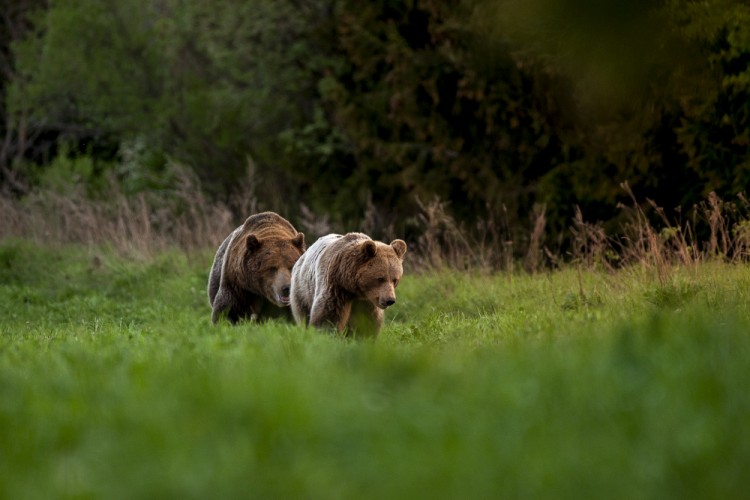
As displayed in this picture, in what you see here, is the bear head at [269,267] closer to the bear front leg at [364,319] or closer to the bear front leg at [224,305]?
the bear front leg at [224,305]

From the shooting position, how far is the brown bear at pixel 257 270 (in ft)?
33.5

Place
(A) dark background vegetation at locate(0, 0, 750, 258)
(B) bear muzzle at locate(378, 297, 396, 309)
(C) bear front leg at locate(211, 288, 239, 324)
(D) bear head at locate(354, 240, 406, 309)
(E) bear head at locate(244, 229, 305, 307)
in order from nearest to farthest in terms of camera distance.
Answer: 1. (B) bear muzzle at locate(378, 297, 396, 309)
2. (D) bear head at locate(354, 240, 406, 309)
3. (E) bear head at locate(244, 229, 305, 307)
4. (C) bear front leg at locate(211, 288, 239, 324)
5. (A) dark background vegetation at locate(0, 0, 750, 258)

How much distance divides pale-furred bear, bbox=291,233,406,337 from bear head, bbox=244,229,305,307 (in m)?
0.89

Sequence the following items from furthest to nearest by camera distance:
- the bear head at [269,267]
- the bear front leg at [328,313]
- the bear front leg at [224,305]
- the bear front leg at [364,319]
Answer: the bear front leg at [224,305] → the bear head at [269,267] → the bear front leg at [364,319] → the bear front leg at [328,313]

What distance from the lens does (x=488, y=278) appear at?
13.2m

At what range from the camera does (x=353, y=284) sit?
28.6 feet

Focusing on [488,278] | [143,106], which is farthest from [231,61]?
[488,278]

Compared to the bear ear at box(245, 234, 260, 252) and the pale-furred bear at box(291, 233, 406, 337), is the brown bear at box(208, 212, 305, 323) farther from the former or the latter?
the pale-furred bear at box(291, 233, 406, 337)

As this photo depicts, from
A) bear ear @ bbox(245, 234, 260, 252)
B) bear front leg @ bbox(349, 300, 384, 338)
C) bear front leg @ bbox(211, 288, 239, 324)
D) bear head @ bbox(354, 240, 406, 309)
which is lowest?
bear front leg @ bbox(211, 288, 239, 324)

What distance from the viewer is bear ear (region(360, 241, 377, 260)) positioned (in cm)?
872

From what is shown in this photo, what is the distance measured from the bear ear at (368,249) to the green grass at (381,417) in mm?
1662

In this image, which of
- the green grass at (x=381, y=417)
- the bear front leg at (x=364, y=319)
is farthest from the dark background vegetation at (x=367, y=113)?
the green grass at (x=381, y=417)

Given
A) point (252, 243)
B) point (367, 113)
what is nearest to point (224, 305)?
point (252, 243)

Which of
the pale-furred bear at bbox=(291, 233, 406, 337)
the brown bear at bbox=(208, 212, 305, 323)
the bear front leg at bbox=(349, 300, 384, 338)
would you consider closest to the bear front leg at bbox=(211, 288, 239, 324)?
the brown bear at bbox=(208, 212, 305, 323)
